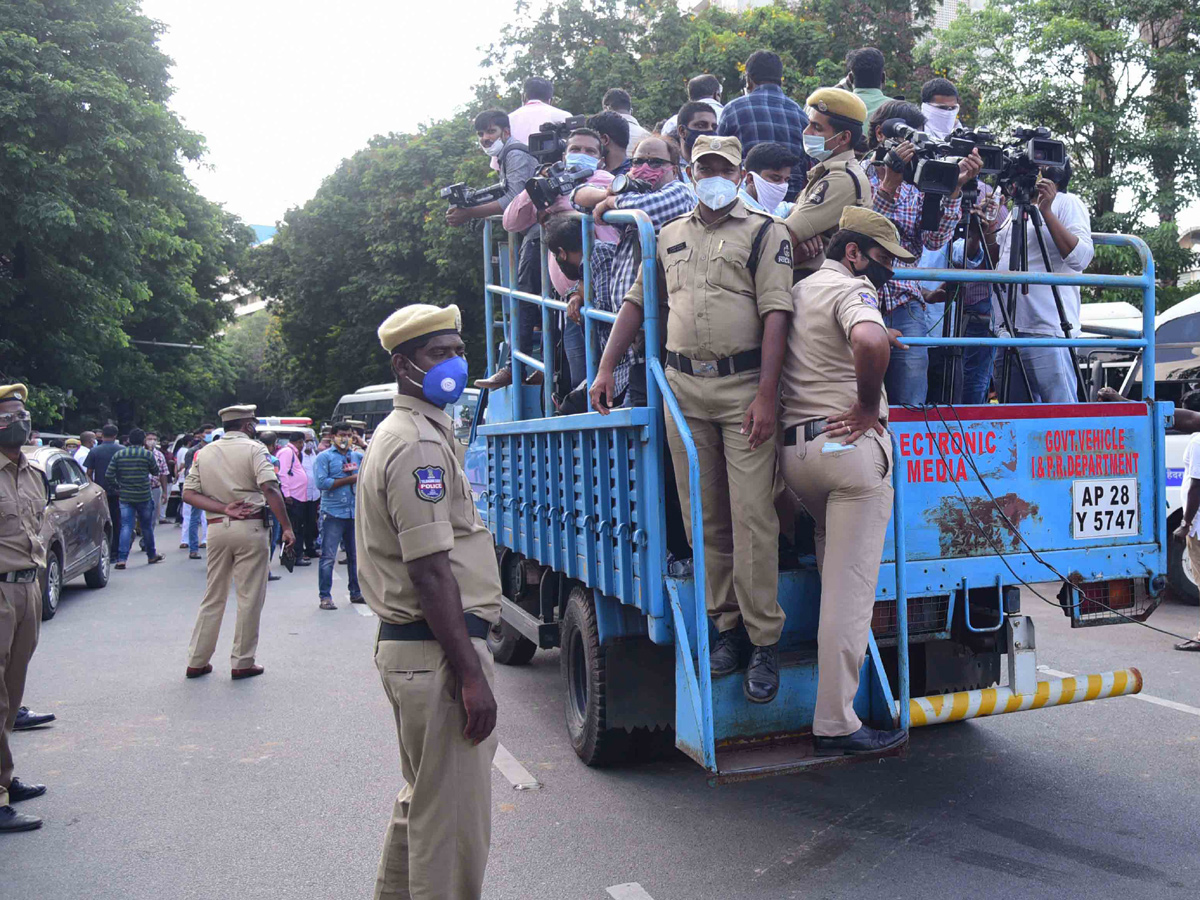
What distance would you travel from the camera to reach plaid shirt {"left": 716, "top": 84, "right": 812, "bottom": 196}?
629 centimetres

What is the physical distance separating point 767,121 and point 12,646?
484cm

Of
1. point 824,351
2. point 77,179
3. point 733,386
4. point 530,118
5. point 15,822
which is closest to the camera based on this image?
point 824,351

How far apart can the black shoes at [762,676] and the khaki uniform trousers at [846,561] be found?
188 millimetres

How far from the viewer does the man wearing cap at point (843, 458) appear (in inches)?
159

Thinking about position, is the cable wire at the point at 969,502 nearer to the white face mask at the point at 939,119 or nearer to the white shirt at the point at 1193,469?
the white face mask at the point at 939,119

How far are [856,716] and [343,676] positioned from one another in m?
4.88

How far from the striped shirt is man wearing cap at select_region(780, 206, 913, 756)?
13357 millimetres

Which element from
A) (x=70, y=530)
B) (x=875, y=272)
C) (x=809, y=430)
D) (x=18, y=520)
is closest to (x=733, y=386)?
(x=809, y=430)

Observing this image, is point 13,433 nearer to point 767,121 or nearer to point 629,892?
point 629,892

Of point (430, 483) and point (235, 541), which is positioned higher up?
point (430, 483)

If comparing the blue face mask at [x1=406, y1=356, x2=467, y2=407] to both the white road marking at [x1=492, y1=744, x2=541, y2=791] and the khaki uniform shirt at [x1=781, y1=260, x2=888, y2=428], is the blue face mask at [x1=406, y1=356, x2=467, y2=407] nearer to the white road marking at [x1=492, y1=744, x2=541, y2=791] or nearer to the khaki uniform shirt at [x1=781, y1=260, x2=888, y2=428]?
the khaki uniform shirt at [x1=781, y1=260, x2=888, y2=428]

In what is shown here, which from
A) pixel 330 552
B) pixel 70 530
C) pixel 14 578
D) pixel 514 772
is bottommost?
pixel 514 772

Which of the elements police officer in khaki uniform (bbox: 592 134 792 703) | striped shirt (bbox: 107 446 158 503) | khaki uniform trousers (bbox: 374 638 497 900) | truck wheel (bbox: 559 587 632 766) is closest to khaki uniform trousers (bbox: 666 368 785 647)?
police officer in khaki uniform (bbox: 592 134 792 703)

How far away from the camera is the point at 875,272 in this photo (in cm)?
430
